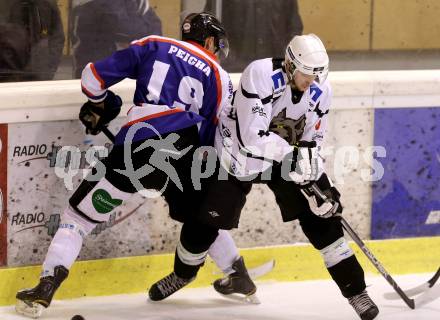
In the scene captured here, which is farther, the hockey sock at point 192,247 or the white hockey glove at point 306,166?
the hockey sock at point 192,247

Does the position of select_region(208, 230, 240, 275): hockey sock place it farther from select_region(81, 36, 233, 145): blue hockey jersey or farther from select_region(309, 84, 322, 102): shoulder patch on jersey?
select_region(309, 84, 322, 102): shoulder patch on jersey

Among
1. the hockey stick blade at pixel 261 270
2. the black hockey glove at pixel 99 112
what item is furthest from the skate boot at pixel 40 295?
the hockey stick blade at pixel 261 270

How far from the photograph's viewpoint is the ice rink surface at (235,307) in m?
4.45

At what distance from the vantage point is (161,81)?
4.27m

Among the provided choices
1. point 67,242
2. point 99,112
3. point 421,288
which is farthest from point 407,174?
point 67,242

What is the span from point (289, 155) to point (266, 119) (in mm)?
189

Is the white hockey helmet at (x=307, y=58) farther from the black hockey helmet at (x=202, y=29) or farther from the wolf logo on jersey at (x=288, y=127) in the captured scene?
the black hockey helmet at (x=202, y=29)

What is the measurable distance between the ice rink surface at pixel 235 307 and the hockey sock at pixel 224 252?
6.3 inches

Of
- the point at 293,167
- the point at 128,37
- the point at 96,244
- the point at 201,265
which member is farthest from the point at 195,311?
the point at 128,37

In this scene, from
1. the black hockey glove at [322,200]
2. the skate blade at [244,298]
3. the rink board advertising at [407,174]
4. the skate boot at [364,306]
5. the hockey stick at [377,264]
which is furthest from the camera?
the rink board advertising at [407,174]

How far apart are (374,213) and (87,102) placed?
1.50m

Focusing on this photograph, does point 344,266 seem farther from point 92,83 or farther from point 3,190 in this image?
point 3,190

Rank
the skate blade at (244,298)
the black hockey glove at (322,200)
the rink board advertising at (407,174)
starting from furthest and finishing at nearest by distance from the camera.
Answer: the rink board advertising at (407,174) → the skate blade at (244,298) → the black hockey glove at (322,200)

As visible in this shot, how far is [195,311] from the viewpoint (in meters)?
4.55
